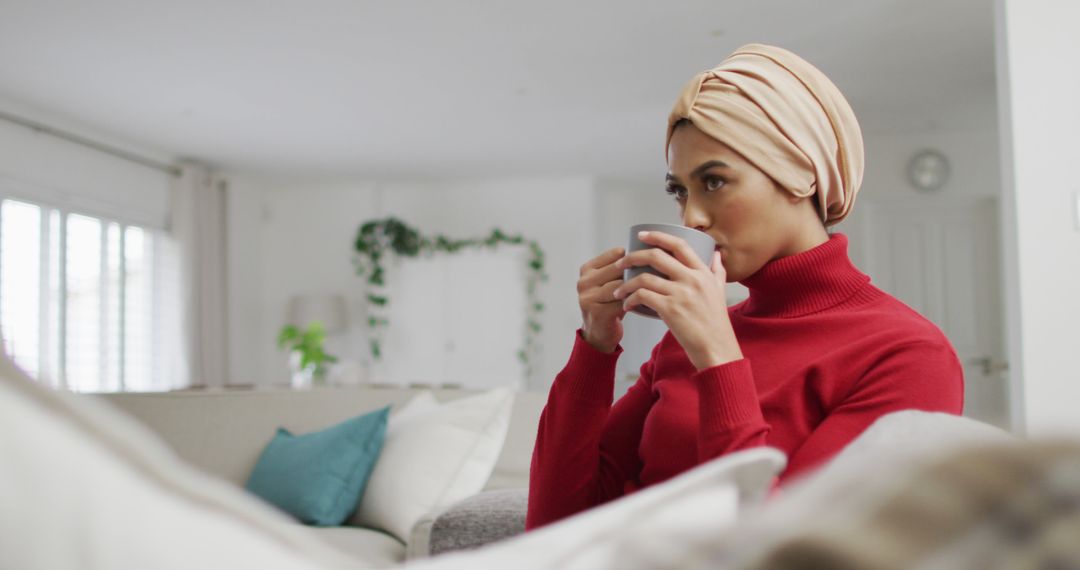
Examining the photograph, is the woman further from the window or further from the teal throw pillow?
the window

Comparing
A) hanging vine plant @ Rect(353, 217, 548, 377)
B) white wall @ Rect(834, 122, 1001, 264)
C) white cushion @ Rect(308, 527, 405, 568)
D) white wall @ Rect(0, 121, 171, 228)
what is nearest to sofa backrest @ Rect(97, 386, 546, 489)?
white cushion @ Rect(308, 527, 405, 568)

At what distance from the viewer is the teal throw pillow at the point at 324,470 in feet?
8.24

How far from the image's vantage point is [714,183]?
937mm

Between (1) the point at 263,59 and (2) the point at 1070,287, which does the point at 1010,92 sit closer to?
(2) the point at 1070,287

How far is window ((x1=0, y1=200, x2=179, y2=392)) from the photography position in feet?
21.2

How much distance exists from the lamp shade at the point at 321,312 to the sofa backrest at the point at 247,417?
632cm

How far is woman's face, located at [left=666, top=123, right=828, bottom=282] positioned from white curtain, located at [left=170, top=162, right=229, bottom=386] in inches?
314

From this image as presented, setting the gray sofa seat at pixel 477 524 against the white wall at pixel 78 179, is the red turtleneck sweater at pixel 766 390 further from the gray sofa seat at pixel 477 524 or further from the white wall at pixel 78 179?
the white wall at pixel 78 179

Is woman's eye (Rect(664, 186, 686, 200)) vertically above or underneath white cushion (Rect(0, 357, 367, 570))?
above

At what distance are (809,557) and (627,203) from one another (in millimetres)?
9718

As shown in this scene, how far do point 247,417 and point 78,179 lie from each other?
5.24m

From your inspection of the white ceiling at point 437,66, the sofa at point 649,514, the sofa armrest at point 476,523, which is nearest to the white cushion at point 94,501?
the sofa at point 649,514

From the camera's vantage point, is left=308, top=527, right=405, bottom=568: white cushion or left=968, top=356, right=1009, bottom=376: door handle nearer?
left=308, top=527, right=405, bottom=568: white cushion

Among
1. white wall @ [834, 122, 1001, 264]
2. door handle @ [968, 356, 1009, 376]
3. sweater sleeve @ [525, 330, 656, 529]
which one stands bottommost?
door handle @ [968, 356, 1009, 376]
